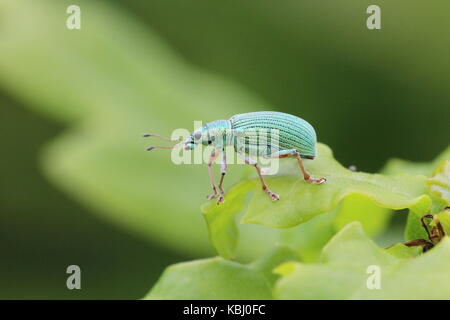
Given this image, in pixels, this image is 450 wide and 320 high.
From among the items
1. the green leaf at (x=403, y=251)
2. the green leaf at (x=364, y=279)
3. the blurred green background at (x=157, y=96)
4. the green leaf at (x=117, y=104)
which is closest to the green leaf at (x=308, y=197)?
the green leaf at (x=403, y=251)

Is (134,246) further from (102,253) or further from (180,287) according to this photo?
(180,287)

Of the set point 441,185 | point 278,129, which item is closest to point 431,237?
point 441,185

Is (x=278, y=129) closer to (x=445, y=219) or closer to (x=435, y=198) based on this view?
(x=435, y=198)

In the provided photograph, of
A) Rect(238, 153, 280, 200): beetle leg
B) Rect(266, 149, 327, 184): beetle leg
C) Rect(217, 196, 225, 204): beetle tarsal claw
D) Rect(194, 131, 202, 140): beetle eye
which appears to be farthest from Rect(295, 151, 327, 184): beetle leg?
Rect(194, 131, 202, 140): beetle eye

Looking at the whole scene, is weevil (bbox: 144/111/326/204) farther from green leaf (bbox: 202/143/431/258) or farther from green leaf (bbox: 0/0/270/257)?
green leaf (bbox: 0/0/270/257)

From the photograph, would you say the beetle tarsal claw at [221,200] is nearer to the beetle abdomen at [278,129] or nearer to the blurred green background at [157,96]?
the beetle abdomen at [278,129]
